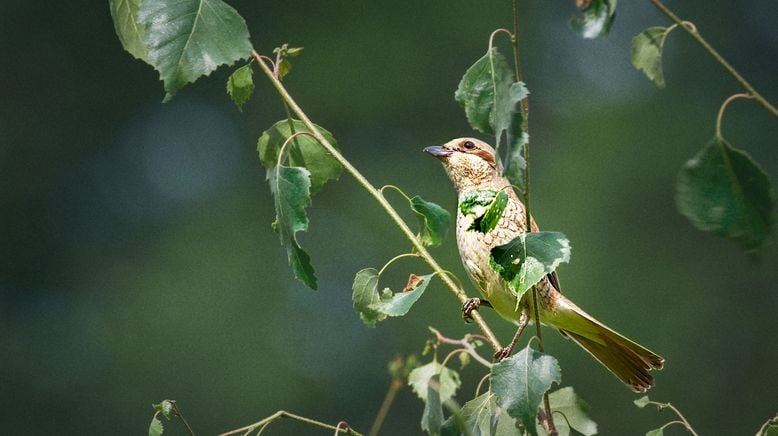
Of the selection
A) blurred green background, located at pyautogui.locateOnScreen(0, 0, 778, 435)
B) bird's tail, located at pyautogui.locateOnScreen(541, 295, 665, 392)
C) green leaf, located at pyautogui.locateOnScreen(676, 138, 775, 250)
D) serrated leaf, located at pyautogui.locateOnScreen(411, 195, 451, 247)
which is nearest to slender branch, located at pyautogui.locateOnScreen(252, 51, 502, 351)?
serrated leaf, located at pyautogui.locateOnScreen(411, 195, 451, 247)

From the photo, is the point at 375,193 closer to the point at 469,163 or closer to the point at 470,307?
the point at 470,307

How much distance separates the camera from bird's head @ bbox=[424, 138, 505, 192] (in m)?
3.58

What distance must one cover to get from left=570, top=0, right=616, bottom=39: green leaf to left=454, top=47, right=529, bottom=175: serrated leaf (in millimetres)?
113

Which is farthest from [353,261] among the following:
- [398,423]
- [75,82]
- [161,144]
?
[75,82]

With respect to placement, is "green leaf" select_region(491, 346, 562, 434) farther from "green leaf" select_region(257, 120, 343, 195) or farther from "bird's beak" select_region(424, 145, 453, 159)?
"bird's beak" select_region(424, 145, 453, 159)

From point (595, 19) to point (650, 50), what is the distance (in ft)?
1.55

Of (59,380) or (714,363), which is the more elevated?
(59,380)

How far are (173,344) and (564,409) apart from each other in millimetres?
11432

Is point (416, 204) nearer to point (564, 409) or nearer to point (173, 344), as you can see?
point (564, 409)

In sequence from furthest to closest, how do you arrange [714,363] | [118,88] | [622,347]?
[118,88]
[714,363]
[622,347]

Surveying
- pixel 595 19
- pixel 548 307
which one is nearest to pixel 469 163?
pixel 548 307

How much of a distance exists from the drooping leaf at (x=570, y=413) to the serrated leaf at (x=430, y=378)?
214 mm

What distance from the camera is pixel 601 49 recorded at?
15617mm

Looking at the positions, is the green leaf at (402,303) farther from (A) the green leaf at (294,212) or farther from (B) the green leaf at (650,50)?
(B) the green leaf at (650,50)
